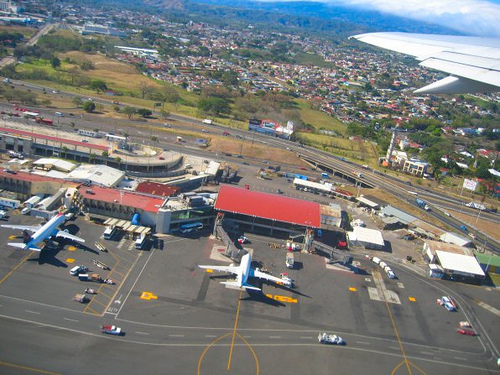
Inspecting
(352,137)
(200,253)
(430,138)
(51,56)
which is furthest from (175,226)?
(51,56)

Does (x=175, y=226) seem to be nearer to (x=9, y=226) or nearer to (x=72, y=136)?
(x=9, y=226)

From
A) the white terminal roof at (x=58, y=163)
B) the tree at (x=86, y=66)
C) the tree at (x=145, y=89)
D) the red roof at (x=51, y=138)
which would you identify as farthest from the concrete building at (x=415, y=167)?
the tree at (x=86, y=66)

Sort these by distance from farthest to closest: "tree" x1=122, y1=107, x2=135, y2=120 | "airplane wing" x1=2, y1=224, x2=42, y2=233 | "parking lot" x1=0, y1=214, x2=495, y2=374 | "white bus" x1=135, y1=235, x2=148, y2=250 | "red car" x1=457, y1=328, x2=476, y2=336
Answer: "tree" x1=122, y1=107, x2=135, y2=120 → "white bus" x1=135, y1=235, x2=148, y2=250 → "airplane wing" x1=2, y1=224, x2=42, y2=233 → "red car" x1=457, y1=328, x2=476, y2=336 → "parking lot" x1=0, y1=214, x2=495, y2=374

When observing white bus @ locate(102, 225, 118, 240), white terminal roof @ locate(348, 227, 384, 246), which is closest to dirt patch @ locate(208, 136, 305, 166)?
white terminal roof @ locate(348, 227, 384, 246)

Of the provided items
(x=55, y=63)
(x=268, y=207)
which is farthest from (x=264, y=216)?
(x=55, y=63)

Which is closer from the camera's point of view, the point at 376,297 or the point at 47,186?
the point at 376,297

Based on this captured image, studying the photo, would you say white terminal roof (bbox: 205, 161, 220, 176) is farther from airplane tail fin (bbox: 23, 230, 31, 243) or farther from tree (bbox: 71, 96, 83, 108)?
tree (bbox: 71, 96, 83, 108)
